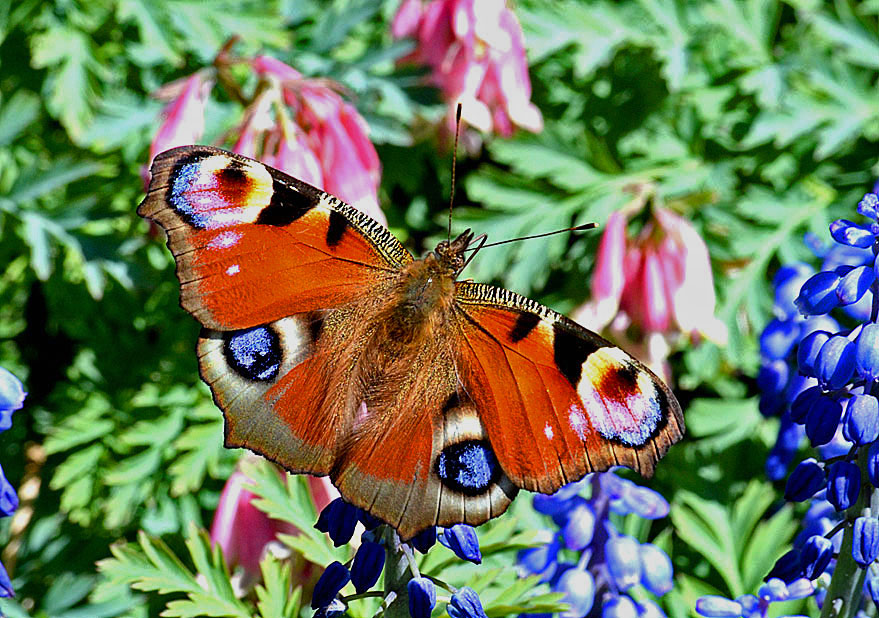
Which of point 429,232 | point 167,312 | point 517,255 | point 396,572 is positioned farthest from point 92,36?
point 396,572

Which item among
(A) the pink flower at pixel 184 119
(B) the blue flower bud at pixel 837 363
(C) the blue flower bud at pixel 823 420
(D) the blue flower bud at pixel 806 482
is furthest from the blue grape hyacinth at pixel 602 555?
(A) the pink flower at pixel 184 119

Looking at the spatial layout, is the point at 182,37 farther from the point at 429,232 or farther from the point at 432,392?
the point at 432,392

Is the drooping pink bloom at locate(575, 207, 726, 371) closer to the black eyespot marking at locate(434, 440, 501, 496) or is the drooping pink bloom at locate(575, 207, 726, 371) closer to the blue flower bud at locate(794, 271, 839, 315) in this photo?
the blue flower bud at locate(794, 271, 839, 315)

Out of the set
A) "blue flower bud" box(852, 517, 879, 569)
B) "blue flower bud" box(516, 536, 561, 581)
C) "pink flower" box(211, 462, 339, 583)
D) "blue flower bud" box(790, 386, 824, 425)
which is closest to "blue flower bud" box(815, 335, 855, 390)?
"blue flower bud" box(790, 386, 824, 425)

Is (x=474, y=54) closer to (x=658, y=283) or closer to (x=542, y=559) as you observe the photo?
(x=658, y=283)

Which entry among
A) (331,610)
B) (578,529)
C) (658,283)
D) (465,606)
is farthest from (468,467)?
(658,283)
